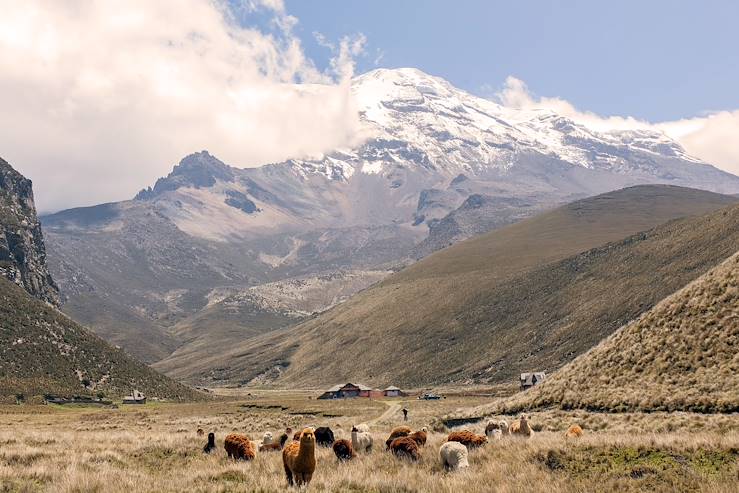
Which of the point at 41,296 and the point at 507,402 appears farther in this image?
the point at 41,296

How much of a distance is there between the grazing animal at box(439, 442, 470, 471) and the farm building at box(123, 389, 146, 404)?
9764 cm

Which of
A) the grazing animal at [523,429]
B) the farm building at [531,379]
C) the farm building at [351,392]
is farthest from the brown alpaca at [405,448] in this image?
the farm building at [351,392]

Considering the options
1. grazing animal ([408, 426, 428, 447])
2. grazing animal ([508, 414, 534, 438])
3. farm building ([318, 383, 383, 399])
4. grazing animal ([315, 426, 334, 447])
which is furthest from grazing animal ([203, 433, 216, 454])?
farm building ([318, 383, 383, 399])

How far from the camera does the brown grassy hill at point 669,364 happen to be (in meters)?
37.3

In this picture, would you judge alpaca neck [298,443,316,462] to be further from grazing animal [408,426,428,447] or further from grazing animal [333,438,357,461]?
grazing animal [408,426,428,447]

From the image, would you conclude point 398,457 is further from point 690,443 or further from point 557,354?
point 557,354

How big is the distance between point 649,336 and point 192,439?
32.6 m

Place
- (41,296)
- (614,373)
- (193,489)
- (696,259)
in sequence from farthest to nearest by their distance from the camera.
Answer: (41,296)
(696,259)
(614,373)
(193,489)

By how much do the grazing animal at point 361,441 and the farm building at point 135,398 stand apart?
91310 millimetres

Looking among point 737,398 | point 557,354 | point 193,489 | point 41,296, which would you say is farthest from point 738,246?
point 41,296

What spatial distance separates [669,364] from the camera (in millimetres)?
42031

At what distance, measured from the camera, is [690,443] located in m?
19.8

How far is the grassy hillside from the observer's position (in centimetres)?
10231

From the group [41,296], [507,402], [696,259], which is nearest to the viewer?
[507,402]
